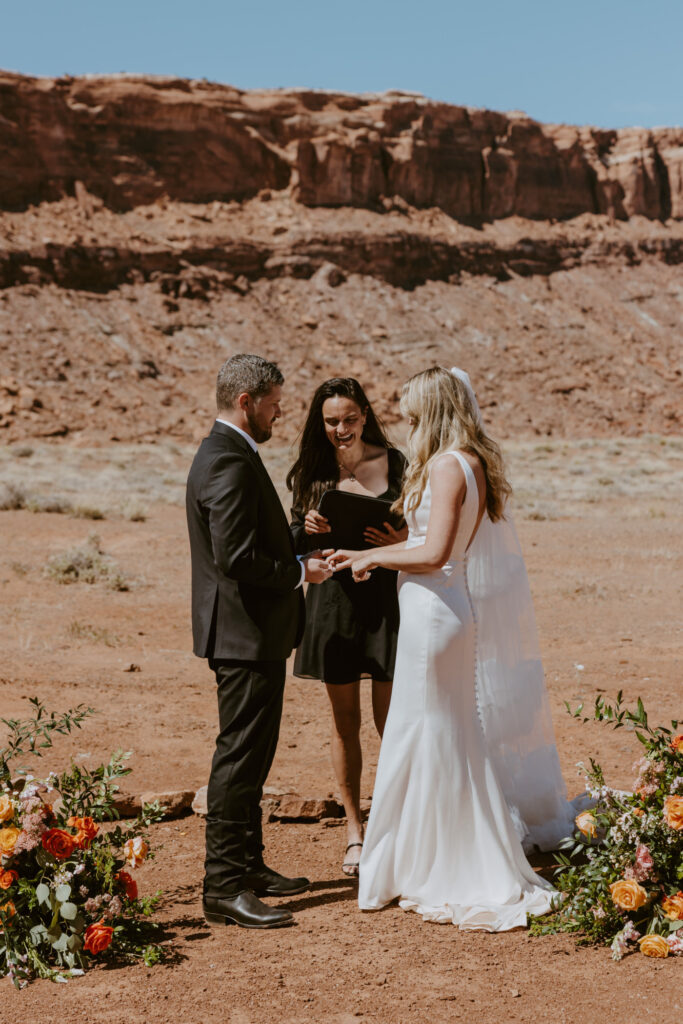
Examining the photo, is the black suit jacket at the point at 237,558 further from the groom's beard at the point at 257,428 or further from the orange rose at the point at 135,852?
the orange rose at the point at 135,852

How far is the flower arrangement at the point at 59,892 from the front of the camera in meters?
3.38

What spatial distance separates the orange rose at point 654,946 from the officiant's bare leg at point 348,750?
1531 mm

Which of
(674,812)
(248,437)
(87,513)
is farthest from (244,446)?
(87,513)

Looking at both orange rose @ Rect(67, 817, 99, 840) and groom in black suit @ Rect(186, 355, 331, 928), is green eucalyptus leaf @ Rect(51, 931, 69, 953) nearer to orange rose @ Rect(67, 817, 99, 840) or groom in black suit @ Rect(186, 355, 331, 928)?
orange rose @ Rect(67, 817, 99, 840)

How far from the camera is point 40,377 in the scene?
3859 cm

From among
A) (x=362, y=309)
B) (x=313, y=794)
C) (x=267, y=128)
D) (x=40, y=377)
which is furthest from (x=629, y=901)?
(x=267, y=128)

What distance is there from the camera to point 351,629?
457 centimetres

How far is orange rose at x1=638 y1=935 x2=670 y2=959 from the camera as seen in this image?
3.32 metres

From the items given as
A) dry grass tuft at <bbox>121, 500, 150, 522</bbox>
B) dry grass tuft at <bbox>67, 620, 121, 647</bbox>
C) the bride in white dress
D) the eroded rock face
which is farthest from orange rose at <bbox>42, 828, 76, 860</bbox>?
the eroded rock face

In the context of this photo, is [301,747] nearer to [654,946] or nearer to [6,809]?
[6,809]

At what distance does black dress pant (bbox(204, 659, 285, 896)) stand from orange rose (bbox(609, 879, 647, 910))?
1373mm

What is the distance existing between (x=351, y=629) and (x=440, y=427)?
117 centimetres

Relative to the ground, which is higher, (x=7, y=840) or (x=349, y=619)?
(x=349, y=619)

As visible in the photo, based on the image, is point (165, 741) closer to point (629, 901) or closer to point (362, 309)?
point (629, 901)
